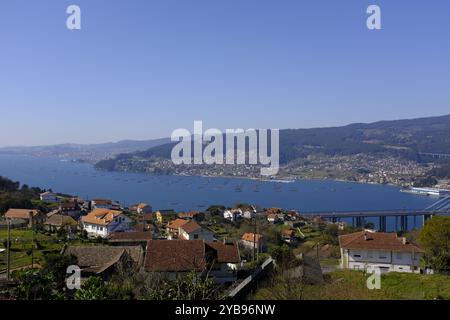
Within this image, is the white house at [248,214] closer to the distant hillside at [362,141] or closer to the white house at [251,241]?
the white house at [251,241]

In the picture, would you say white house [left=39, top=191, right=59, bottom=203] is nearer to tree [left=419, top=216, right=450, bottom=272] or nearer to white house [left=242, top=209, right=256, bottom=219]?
white house [left=242, top=209, right=256, bottom=219]

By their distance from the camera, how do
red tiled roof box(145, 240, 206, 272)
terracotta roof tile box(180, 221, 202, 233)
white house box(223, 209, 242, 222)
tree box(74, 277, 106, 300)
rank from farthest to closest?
white house box(223, 209, 242, 222)
terracotta roof tile box(180, 221, 202, 233)
red tiled roof box(145, 240, 206, 272)
tree box(74, 277, 106, 300)

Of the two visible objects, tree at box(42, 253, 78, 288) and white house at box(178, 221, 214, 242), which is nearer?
tree at box(42, 253, 78, 288)

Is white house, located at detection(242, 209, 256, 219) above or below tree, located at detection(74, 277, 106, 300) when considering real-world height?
below

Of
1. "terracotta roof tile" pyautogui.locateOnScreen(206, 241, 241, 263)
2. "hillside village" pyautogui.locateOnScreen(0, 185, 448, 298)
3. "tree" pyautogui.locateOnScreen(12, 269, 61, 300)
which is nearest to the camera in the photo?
"tree" pyautogui.locateOnScreen(12, 269, 61, 300)

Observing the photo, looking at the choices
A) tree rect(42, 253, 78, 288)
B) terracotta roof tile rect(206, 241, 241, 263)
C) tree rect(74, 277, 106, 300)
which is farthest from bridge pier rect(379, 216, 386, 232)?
tree rect(74, 277, 106, 300)

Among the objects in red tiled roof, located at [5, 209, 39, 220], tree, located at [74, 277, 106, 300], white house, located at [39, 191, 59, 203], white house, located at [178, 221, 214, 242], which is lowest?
white house, located at [39, 191, 59, 203]
